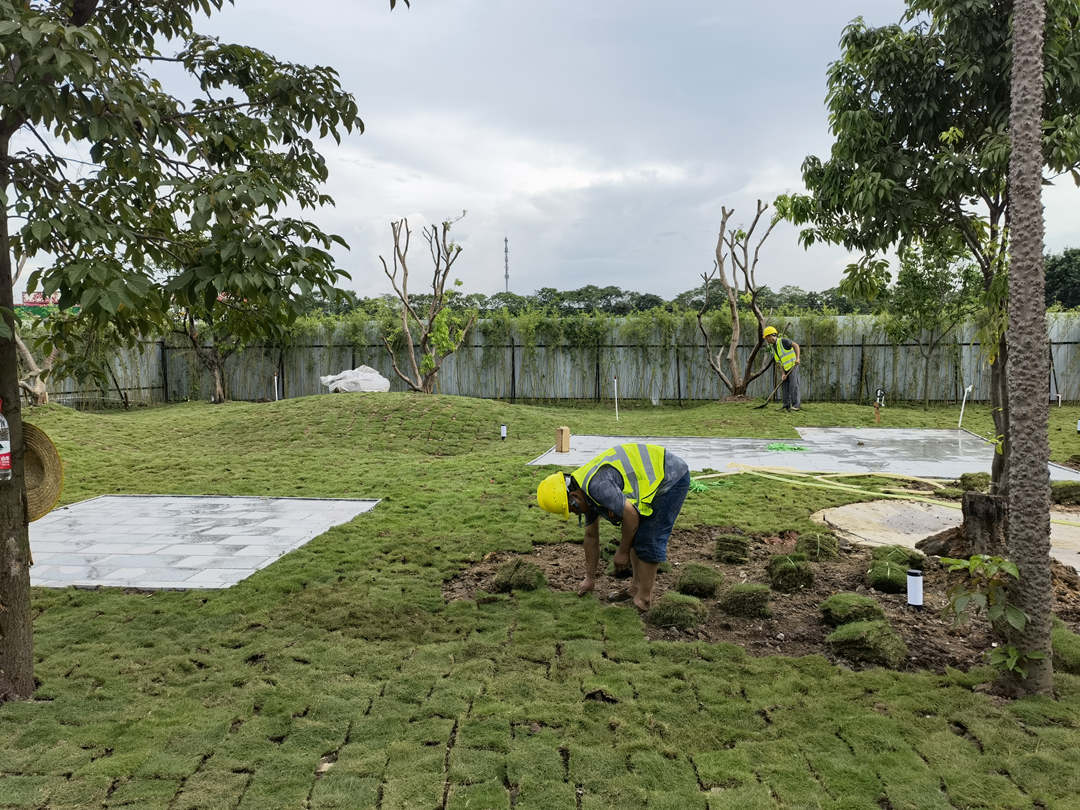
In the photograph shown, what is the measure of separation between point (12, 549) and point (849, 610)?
3.89m

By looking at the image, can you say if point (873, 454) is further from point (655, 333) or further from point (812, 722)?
point (655, 333)

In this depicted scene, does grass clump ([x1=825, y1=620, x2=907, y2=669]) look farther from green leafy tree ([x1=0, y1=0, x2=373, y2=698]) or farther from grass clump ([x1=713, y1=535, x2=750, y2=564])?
green leafy tree ([x1=0, y1=0, x2=373, y2=698])

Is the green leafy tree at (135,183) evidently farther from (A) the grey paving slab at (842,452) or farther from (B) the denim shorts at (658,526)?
(A) the grey paving slab at (842,452)

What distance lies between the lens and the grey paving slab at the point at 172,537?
4.74 metres

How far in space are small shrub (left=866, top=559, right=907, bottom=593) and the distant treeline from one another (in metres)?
2.52

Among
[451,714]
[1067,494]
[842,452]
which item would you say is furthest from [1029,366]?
[842,452]

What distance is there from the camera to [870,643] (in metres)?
3.29

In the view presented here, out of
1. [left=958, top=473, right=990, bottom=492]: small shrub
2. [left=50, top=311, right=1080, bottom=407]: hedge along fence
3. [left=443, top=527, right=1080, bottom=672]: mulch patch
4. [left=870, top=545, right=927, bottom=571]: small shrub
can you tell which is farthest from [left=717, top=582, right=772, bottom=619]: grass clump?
[left=50, top=311, right=1080, bottom=407]: hedge along fence

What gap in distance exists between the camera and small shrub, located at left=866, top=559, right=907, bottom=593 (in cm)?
420

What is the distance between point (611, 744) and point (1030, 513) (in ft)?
6.09

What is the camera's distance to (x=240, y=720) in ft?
9.27

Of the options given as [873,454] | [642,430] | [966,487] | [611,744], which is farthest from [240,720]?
[642,430]

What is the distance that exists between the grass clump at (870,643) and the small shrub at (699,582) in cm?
87

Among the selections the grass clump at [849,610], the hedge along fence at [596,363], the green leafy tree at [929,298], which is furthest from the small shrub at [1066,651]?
the hedge along fence at [596,363]
